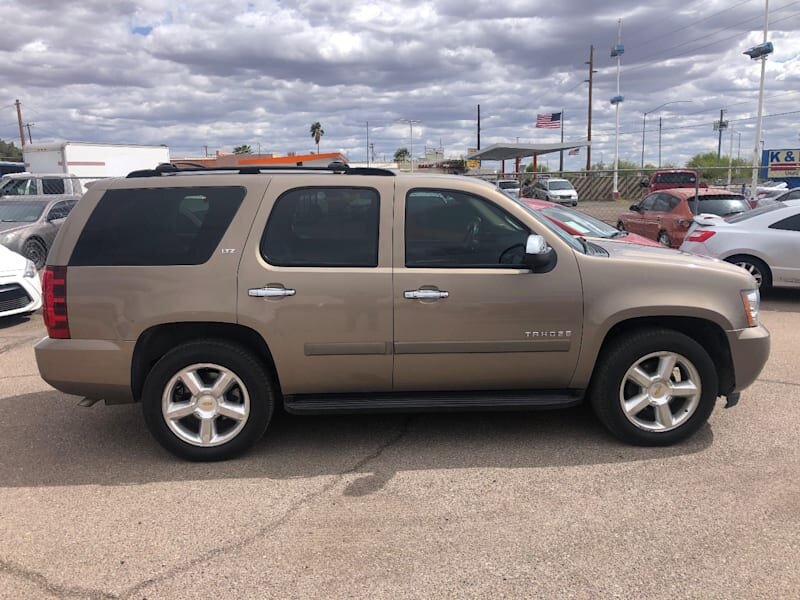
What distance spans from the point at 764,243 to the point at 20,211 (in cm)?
1319

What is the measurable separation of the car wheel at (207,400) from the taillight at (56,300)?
2.04 ft

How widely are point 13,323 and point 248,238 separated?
21.0ft

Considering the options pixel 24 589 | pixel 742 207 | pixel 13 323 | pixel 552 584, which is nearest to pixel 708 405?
pixel 552 584

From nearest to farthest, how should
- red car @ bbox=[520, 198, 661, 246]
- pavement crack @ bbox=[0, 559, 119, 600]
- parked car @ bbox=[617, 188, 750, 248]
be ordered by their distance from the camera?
pavement crack @ bbox=[0, 559, 119, 600], red car @ bbox=[520, 198, 661, 246], parked car @ bbox=[617, 188, 750, 248]

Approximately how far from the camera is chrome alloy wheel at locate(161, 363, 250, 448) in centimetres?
399

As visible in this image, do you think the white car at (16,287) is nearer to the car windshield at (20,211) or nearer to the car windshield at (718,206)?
the car windshield at (20,211)

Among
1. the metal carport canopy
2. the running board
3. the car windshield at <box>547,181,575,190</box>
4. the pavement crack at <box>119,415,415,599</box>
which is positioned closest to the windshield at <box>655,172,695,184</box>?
the metal carport canopy

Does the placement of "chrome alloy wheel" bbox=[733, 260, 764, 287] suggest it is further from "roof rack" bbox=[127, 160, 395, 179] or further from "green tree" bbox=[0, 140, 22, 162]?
"green tree" bbox=[0, 140, 22, 162]

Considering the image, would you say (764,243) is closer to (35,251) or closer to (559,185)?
(35,251)

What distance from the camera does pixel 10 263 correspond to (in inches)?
327

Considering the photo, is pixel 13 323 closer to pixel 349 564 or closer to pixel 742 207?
pixel 349 564

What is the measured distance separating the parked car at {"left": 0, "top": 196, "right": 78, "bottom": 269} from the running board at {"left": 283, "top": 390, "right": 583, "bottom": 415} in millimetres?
9490

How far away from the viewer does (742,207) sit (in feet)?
41.7

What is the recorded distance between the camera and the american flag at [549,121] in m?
42.4
